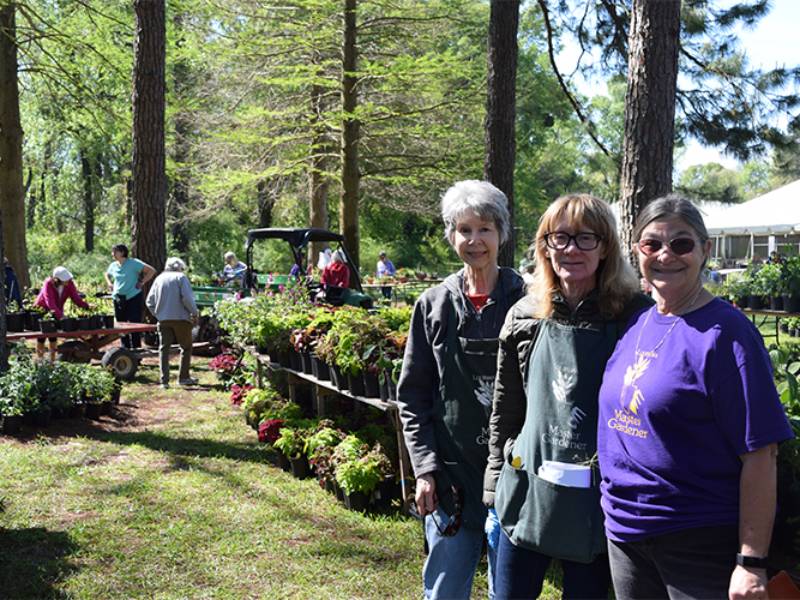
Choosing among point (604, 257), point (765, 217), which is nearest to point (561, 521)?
point (604, 257)

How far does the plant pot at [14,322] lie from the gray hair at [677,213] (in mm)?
10537

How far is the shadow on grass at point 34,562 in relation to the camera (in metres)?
4.21

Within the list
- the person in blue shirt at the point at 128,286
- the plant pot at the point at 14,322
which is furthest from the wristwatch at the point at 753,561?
the person in blue shirt at the point at 128,286

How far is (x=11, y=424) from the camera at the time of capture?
7570mm

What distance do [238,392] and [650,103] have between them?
5626mm

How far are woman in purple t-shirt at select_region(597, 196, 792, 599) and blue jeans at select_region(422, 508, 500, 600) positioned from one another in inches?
28.9

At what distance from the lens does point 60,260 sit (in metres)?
34.4

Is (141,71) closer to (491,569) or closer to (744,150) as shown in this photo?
(744,150)

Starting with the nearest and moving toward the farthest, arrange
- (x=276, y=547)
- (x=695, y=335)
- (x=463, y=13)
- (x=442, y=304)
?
1. (x=695, y=335)
2. (x=442, y=304)
3. (x=276, y=547)
4. (x=463, y=13)

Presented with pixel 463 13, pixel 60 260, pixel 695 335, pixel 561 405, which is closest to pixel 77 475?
pixel 561 405

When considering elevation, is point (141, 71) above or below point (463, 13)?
below

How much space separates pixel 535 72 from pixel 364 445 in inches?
1125

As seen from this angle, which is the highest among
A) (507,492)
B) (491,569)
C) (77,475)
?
(507,492)

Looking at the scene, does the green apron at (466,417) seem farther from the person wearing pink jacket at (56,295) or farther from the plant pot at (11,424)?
the person wearing pink jacket at (56,295)
